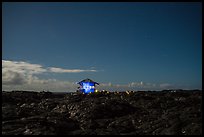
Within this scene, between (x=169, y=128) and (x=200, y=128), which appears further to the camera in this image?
(x=169, y=128)

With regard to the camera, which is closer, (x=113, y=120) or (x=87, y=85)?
(x=113, y=120)

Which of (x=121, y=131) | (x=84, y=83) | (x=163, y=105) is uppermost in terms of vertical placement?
(x=84, y=83)

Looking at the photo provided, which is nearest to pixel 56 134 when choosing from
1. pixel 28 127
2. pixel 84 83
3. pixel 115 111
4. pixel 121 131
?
pixel 28 127

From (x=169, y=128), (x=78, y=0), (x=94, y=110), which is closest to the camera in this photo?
(x=169, y=128)

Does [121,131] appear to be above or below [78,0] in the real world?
below

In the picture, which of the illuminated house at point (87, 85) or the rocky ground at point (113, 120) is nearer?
the rocky ground at point (113, 120)

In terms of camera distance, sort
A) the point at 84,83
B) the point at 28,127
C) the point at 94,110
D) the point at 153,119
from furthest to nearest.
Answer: the point at 84,83 → the point at 94,110 → the point at 153,119 → the point at 28,127

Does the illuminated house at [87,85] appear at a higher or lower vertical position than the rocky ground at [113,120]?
higher

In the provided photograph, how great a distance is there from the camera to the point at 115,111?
994 inches

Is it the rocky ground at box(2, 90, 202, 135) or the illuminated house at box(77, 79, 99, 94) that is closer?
the rocky ground at box(2, 90, 202, 135)

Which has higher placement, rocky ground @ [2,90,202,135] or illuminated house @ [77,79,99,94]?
illuminated house @ [77,79,99,94]

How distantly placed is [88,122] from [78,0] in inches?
495

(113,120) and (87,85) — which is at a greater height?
(87,85)

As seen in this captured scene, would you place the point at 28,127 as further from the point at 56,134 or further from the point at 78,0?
the point at 78,0
